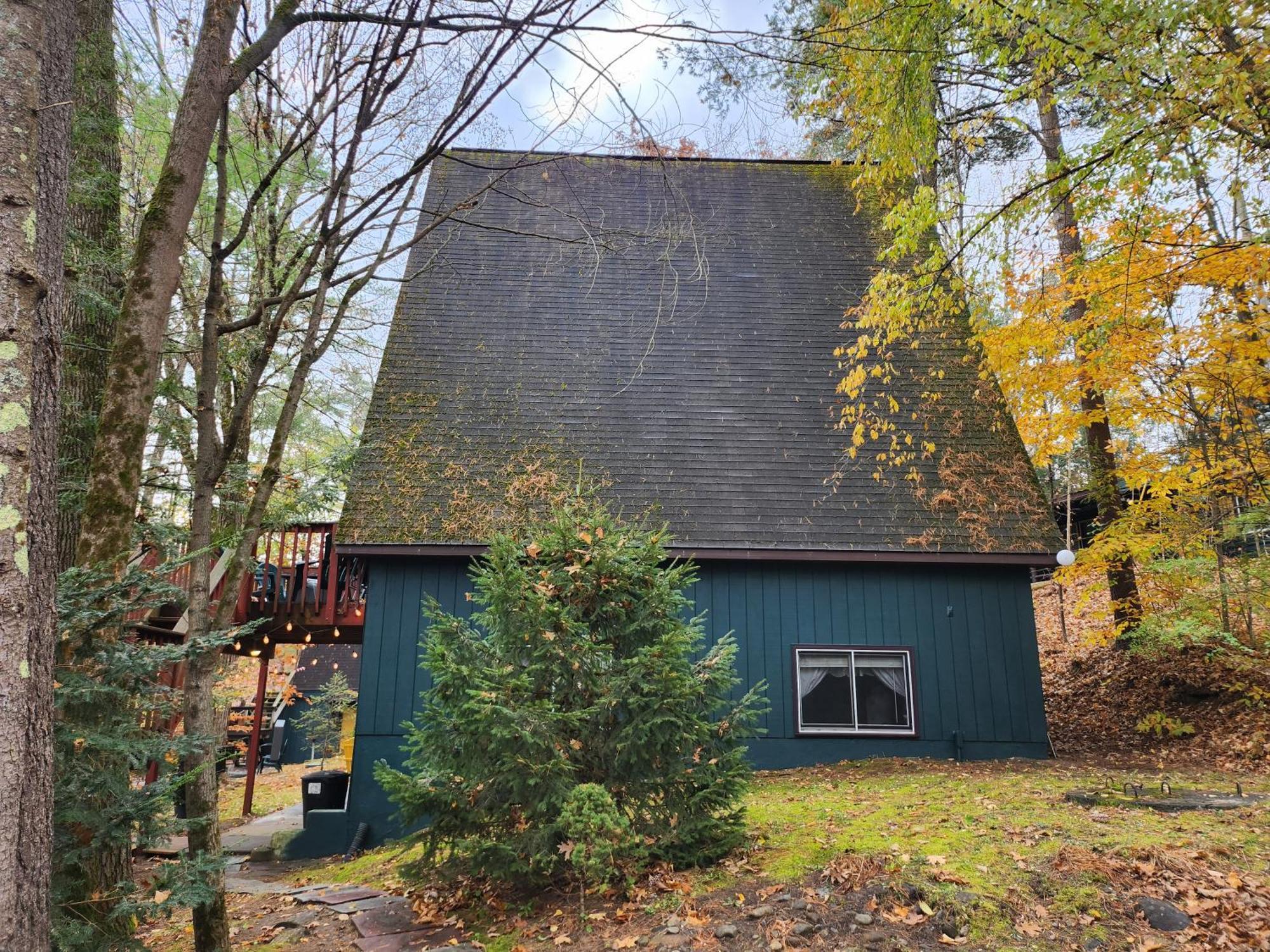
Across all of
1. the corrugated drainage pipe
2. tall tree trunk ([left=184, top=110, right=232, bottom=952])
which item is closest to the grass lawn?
tall tree trunk ([left=184, top=110, right=232, bottom=952])

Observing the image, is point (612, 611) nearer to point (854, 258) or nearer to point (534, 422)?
point (534, 422)

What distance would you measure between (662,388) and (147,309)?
23.9ft

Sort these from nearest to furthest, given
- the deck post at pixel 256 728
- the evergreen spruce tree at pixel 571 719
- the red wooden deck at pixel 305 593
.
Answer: the evergreen spruce tree at pixel 571 719
the red wooden deck at pixel 305 593
the deck post at pixel 256 728

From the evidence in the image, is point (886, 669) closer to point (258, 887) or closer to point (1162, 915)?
point (1162, 915)

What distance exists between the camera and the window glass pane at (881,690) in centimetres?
935

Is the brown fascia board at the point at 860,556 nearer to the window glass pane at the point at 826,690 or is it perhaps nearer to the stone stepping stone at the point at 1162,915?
the window glass pane at the point at 826,690

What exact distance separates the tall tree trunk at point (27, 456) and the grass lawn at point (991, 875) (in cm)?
283

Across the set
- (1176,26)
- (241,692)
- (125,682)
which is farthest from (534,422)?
(241,692)

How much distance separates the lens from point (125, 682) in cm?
403

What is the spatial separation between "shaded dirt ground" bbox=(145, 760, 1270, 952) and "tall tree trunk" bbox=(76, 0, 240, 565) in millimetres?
2900

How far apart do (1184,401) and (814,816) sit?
6.79 m

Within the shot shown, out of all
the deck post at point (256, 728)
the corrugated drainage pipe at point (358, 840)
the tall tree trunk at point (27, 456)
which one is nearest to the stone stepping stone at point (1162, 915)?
the tall tree trunk at point (27, 456)

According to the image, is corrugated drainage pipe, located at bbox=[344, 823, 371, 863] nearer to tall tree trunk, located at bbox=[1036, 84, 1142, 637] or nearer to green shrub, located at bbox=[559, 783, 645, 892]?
green shrub, located at bbox=[559, 783, 645, 892]

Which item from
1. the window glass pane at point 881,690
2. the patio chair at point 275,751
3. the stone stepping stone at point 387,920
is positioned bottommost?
the patio chair at point 275,751
